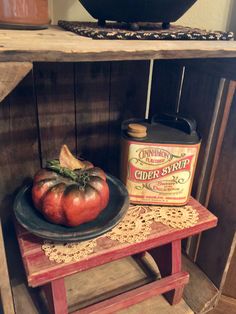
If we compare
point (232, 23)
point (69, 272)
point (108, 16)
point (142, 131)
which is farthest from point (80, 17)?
point (69, 272)

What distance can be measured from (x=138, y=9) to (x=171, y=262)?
0.66m

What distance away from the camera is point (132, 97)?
1017 millimetres

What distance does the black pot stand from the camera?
24.5 inches

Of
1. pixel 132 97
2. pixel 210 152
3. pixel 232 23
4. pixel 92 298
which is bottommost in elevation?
pixel 92 298

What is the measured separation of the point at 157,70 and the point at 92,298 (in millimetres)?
751

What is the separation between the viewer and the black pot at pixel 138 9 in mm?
622

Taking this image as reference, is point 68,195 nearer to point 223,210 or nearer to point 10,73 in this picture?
point 10,73

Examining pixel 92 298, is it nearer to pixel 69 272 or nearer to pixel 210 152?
pixel 69 272

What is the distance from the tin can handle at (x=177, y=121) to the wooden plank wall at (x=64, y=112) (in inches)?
6.0

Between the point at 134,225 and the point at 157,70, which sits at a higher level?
the point at 157,70

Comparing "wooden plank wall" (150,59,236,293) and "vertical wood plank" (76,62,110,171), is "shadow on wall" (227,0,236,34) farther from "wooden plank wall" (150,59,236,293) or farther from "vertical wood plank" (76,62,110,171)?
"vertical wood plank" (76,62,110,171)

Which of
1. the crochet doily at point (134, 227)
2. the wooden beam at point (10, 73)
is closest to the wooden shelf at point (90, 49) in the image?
the wooden beam at point (10, 73)

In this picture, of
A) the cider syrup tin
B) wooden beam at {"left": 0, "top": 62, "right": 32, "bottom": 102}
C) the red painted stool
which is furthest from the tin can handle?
wooden beam at {"left": 0, "top": 62, "right": 32, "bottom": 102}

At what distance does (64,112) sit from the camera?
932mm
